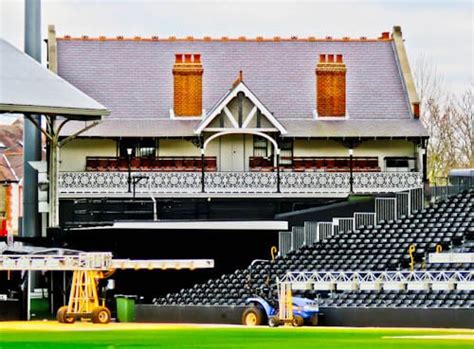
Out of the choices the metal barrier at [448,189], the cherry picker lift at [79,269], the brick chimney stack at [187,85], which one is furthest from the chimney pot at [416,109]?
the cherry picker lift at [79,269]

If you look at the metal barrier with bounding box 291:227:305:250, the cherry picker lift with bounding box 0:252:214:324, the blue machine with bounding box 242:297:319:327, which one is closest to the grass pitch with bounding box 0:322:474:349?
the cherry picker lift with bounding box 0:252:214:324

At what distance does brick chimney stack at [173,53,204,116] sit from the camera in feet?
232

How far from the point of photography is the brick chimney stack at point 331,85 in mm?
71125

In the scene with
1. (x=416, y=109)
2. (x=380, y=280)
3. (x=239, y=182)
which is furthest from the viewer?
(x=416, y=109)

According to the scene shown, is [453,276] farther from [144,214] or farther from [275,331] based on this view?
[144,214]

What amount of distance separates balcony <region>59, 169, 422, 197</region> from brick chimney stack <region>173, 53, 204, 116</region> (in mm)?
3657

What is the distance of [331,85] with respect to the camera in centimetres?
7175

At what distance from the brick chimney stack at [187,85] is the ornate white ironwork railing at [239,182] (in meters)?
3.77

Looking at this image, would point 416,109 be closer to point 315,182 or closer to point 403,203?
point 315,182

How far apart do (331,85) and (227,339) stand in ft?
93.0

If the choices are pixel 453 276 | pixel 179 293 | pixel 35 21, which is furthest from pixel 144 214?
pixel 453 276

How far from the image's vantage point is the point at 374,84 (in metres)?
73.9

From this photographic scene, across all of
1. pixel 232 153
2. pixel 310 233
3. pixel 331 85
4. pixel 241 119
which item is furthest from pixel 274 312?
pixel 331 85

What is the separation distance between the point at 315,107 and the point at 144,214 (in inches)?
442
